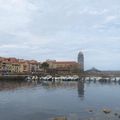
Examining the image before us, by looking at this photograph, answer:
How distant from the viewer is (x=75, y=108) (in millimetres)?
53844

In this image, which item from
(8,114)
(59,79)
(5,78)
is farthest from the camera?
(59,79)

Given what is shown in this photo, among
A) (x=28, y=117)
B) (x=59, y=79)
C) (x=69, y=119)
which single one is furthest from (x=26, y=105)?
(x=59, y=79)

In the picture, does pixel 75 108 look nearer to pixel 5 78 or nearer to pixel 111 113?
pixel 111 113

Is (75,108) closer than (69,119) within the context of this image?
No

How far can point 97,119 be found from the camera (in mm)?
42594

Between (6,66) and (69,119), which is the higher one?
(6,66)

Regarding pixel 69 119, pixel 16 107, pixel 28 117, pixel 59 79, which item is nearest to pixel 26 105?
pixel 16 107

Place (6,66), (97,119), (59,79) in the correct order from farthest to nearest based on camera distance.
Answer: (6,66), (59,79), (97,119)

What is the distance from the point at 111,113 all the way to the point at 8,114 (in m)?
13.4

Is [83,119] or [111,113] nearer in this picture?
[83,119]

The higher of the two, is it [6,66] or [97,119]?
[6,66]

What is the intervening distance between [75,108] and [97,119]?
451 inches

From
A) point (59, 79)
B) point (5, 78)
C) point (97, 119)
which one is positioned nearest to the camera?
point (97, 119)

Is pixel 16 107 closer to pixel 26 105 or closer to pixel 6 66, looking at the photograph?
pixel 26 105
